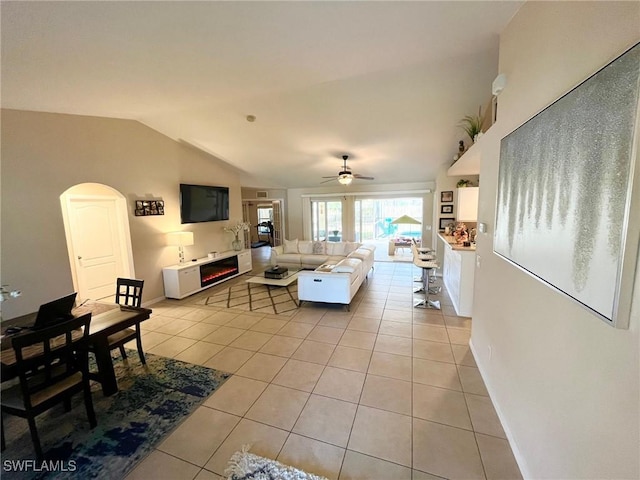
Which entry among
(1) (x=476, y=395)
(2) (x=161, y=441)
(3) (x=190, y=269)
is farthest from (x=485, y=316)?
(3) (x=190, y=269)

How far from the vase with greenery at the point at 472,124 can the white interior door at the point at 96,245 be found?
5752mm

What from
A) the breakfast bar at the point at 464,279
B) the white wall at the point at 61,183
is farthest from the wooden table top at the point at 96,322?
the breakfast bar at the point at 464,279

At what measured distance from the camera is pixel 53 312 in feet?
7.04

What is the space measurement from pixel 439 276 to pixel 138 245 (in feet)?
20.8

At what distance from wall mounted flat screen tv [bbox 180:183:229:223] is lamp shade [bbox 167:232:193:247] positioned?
1.46 ft

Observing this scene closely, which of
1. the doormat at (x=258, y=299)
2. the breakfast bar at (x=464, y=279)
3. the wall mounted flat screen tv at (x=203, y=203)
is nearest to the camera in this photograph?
the breakfast bar at (x=464, y=279)

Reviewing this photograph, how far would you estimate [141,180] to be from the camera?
460 centimetres

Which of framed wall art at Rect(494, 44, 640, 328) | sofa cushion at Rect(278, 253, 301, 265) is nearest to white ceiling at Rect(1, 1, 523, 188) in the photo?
framed wall art at Rect(494, 44, 640, 328)

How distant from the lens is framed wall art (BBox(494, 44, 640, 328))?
0.84m

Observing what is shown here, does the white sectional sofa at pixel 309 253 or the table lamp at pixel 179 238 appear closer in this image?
the table lamp at pixel 179 238

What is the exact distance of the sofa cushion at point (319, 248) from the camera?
6.86 meters

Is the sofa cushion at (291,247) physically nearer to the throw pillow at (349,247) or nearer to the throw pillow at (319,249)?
the throw pillow at (319,249)

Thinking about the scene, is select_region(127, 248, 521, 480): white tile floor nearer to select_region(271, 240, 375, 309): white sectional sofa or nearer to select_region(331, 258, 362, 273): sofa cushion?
select_region(271, 240, 375, 309): white sectional sofa

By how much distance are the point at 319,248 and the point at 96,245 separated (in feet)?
14.8
